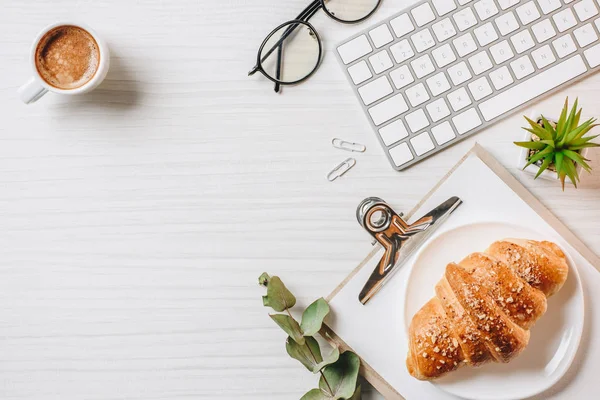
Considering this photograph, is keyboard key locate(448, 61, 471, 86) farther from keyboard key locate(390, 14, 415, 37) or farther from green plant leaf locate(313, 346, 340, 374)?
green plant leaf locate(313, 346, 340, 374)

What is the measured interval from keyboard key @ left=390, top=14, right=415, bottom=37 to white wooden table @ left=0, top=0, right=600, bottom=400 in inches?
1.1

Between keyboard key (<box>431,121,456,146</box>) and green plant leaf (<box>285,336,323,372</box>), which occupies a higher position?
keyboard key (<box>431,121,456,146</box>)

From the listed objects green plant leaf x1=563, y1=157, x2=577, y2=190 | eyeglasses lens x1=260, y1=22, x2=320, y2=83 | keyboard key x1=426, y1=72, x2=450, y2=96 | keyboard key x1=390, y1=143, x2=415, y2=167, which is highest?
eyeglasses lens x1=260, y1=22, x2=320, y2=83

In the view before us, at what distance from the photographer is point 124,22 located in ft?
3.14

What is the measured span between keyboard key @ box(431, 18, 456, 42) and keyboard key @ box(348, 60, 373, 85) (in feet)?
0.40

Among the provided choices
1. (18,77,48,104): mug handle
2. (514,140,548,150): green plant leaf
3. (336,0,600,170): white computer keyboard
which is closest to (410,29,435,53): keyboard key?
(336,0,600,170): white computer keyboard

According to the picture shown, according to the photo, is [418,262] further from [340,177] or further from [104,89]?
[104,89]

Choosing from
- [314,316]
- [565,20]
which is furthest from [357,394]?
[565,20]

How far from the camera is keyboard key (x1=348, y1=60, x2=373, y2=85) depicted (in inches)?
36.1

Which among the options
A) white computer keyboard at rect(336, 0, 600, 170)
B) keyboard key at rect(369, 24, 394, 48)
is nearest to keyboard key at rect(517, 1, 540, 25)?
white computer keyboard at rect(336, 0, 600, 170)

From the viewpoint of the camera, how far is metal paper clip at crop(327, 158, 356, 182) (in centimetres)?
93

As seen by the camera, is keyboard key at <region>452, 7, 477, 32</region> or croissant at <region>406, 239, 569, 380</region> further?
keyboard key at <region>452, 7, 477, 32</region>

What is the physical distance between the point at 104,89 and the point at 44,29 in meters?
0.13

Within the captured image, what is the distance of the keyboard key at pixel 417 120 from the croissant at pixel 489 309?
8.7 inches
